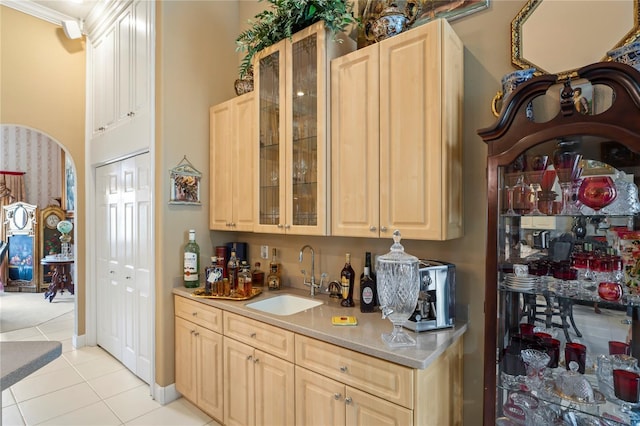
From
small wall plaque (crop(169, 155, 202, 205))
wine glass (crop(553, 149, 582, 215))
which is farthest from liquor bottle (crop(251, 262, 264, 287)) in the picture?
wine glass (crop(553, 149, 582, 215))

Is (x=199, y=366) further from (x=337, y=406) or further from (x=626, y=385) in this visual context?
(x=626, y=385)

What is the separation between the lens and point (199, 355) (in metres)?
2.48

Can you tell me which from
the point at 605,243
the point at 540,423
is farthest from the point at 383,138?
the point at 540,423

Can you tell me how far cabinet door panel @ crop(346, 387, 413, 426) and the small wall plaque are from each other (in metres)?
1.99

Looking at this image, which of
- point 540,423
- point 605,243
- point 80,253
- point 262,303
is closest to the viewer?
point 605,243

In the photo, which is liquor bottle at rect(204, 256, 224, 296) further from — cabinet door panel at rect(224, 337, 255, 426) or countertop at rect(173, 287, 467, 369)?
cabinet door panel at rect(224, 337, 255, 426)

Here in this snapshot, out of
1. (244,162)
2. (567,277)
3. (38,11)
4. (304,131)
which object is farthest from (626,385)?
(38,11)

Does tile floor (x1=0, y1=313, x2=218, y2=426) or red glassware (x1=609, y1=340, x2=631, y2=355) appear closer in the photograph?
red glassware (x1=609, y1=340, x2=631, y2=355)

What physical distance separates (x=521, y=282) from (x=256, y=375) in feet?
5.18

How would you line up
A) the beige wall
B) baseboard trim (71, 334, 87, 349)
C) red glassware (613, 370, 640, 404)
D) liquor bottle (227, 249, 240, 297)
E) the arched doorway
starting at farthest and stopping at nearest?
the arched doorway < baseboard trim (71, 334, 87, 349) < the beige wall < liquor bottle (227, 249, 240, 297) < red glassware (613, 370, 640, 404)

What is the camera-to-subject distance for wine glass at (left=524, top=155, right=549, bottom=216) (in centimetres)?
150

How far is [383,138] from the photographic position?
190 cm

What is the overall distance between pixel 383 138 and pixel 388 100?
212 mm

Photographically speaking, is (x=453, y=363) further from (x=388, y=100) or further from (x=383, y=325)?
(x=388, y=100)
